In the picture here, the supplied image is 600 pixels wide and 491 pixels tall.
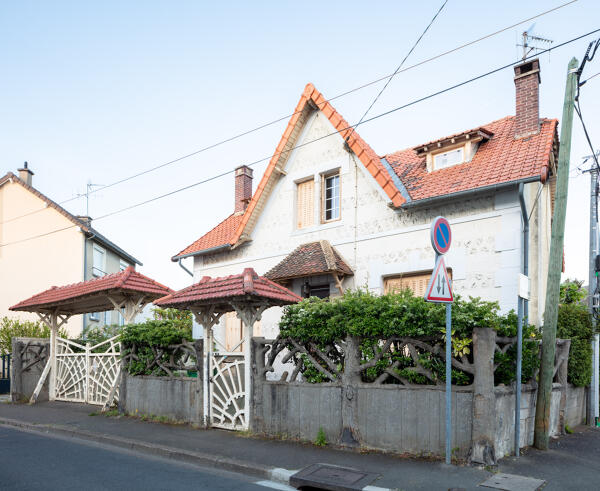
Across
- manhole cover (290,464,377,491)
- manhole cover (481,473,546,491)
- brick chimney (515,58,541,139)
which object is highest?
brick chimney (515,58,541,139)

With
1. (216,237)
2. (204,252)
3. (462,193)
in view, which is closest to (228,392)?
(462,193)

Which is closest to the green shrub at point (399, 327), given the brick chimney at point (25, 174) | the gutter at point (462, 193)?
the gutter at point (462, 193)

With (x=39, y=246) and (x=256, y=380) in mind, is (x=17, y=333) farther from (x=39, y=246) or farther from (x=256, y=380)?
(x=256, y=380)

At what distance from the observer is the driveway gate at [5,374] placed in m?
17.7

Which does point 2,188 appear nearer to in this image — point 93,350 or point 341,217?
point 93,350

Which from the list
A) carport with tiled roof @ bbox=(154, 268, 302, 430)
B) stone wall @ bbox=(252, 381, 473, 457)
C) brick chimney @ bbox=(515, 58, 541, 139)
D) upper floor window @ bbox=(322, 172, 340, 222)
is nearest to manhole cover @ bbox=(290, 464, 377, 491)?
stone wall @ bbox=(252, 381, 473, 457)

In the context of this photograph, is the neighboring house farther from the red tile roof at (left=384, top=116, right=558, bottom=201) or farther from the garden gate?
the red tile roof at (left=384, top=116, right=558, bottom=201)

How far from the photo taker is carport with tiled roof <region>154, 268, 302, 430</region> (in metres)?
9.48

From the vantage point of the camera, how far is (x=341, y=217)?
544 inches

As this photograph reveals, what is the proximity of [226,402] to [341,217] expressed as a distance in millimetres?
5832

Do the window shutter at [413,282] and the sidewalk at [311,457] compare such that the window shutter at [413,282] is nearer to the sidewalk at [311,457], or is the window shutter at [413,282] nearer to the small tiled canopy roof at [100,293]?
the sidewalk at [311,457]

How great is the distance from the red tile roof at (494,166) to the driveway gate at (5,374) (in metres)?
14.1

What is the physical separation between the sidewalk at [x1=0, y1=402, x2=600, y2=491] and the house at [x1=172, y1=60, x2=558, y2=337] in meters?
3.37

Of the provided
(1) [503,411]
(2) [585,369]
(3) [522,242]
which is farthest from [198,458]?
(2) [585,369]
